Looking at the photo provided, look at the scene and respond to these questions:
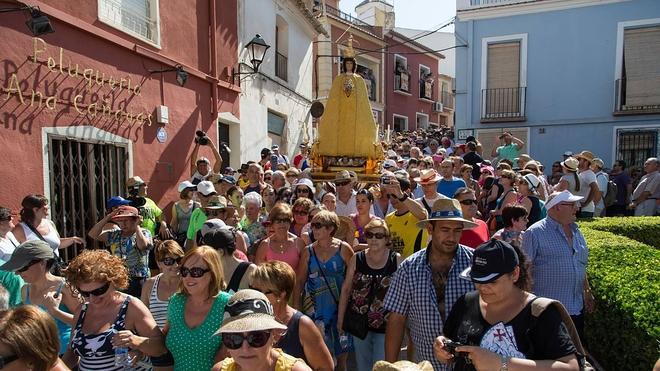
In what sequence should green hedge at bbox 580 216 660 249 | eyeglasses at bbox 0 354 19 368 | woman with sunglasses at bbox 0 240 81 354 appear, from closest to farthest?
eyeglasses at bbox 0 354 19 368 < woman with sunglasses at bbox 0 240 81 354 < green hedge at bbox 580 216 660 249

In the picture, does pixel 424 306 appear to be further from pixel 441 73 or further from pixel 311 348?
pixel 441 73

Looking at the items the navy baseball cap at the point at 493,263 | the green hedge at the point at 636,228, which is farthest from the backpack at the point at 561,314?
the green hedge at the point at 636,228

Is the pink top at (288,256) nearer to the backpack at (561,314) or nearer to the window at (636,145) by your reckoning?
the backpack at (561,314)

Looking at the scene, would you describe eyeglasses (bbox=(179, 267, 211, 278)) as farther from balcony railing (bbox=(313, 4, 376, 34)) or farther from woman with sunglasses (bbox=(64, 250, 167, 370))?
balcony railing (bbox=(313, 4, 376, 34))

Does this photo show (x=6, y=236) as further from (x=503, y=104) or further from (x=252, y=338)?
(x=503, y=104)

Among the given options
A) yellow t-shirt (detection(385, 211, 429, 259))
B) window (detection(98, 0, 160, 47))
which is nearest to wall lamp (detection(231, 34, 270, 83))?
window (detection(98, 0, 160, 47))

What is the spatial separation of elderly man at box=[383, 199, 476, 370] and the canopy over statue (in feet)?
25.5

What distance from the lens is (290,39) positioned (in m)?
15.3

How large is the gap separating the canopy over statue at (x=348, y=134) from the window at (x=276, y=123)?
3.27 metres

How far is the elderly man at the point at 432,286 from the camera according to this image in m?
3.02

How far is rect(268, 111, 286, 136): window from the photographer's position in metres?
14.2

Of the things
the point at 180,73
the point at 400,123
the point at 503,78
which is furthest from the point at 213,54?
the point at 400,123

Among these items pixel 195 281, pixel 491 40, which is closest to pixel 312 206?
pixel 195 281

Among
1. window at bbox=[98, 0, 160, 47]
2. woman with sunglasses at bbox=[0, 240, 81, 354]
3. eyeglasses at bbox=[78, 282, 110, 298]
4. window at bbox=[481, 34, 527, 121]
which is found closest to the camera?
eyeglasses at bbox=[78, 282, 110, 298]
